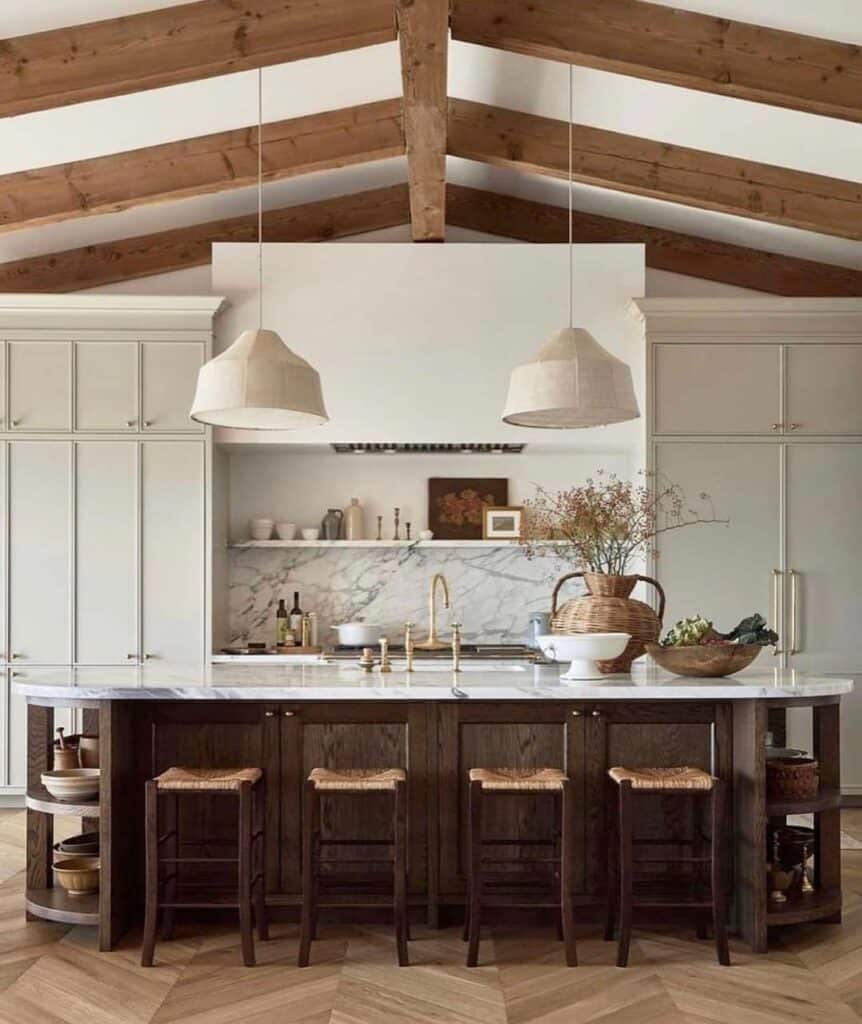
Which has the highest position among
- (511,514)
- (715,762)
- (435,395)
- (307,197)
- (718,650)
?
(307,197)

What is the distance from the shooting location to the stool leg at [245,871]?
12.7ft

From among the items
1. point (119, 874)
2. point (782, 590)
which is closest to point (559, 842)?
point (119, 874)

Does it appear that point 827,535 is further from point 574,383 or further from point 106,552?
point 106,552

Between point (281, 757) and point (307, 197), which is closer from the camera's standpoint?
point (281, 757)

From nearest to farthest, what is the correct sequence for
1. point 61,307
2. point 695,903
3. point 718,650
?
point 695,903 → point 718,650 → point 61,307

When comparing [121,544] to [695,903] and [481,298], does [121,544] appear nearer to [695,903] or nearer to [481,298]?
[481,298]

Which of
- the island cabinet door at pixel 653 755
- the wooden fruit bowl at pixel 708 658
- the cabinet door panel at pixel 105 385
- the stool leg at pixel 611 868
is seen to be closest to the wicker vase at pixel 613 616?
the wooden fruit bowl at pixel 708 658

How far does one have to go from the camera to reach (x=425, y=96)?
4898 millimetres

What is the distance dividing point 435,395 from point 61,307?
1.99 metres

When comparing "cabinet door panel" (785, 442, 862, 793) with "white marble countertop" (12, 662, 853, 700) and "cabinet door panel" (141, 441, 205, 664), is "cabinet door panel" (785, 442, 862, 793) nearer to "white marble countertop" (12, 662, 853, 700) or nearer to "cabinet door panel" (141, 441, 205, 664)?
"white marble countertop" (12, 662, 853, 700)

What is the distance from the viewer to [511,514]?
22.9 feet

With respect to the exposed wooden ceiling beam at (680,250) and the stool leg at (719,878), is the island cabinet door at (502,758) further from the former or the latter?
the exposed wooden ceiling beam at (680,250)

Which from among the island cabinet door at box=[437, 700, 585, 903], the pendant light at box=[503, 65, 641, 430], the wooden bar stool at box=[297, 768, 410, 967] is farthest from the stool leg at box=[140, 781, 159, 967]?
the pendant light at box=[503, 65, 641, 430]

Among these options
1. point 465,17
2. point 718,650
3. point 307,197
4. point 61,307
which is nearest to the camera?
point 718,650
